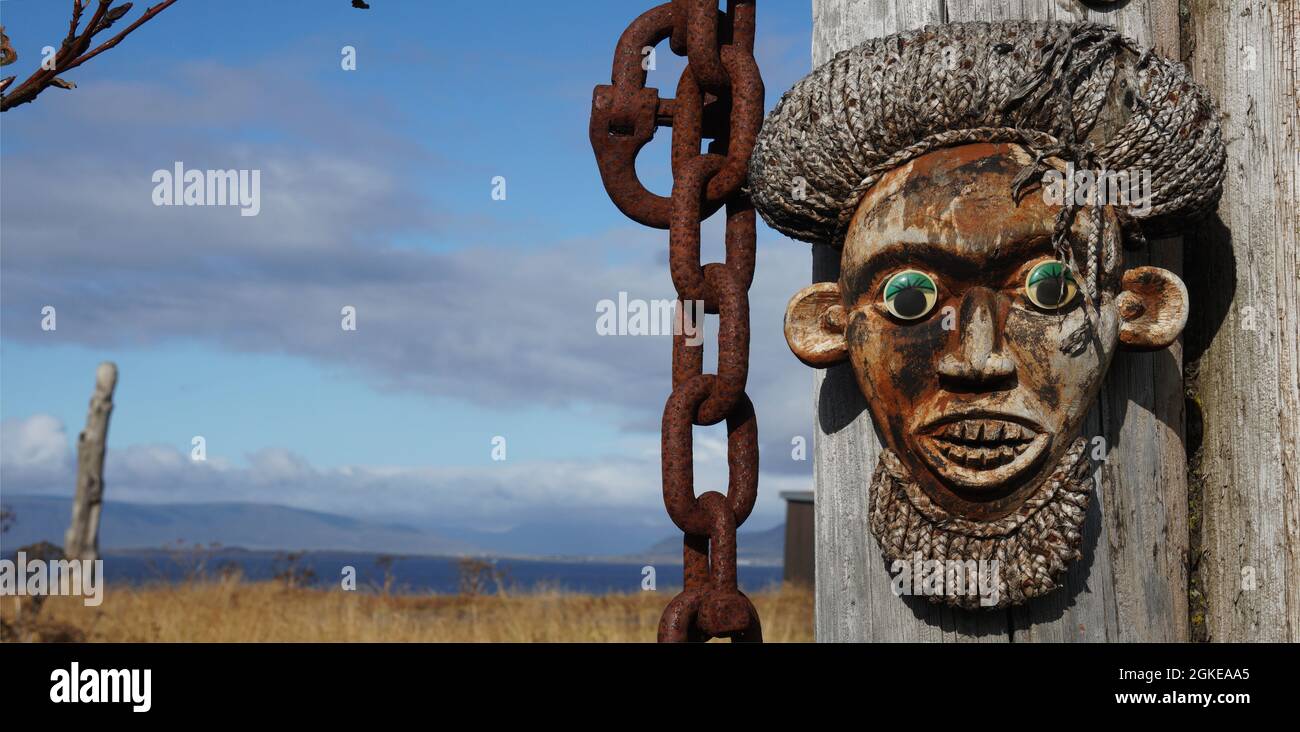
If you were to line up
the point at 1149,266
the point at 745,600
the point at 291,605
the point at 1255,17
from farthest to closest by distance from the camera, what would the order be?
the point at 291,605
the point at 1255,17
the point at 1149,266
the point at 745,600

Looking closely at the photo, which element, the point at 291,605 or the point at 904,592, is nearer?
the point at 904,592

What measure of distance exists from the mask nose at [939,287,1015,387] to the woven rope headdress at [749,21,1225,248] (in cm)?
19

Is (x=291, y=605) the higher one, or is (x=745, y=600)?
(x=745, y=600)

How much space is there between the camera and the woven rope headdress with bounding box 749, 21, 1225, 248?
6.79ft

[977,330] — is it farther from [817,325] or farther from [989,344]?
[817,325]

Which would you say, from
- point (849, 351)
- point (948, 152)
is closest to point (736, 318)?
point (849, 351)

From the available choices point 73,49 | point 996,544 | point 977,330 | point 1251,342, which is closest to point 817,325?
point 977,330

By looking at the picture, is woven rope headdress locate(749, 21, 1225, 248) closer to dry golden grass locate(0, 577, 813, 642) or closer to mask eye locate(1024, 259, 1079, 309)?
mask eye locate(1024, 259, 1079, 309)

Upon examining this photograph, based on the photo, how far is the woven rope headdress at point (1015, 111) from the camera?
2.07 m

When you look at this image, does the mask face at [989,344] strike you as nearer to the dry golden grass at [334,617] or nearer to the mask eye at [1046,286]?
the mask eye at [1046,286]

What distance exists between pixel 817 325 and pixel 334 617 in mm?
8895

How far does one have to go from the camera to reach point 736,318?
211 centimetres
